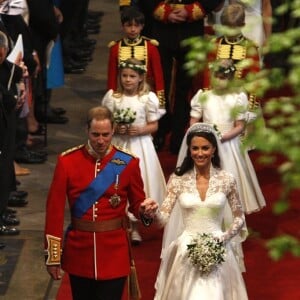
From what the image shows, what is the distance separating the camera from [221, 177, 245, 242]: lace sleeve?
8273 mm

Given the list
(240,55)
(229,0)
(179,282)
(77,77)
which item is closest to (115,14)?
(77,77)

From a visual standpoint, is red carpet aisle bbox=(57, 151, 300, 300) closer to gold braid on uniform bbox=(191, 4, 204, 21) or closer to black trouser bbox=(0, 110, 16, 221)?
black trouser bbox=(0, 110, 16, 221)

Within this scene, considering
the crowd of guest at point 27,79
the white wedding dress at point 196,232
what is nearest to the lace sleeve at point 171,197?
the white wedding dress at point 196,232

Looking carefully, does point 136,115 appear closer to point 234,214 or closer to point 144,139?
point 144,139

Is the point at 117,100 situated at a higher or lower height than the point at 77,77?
higher

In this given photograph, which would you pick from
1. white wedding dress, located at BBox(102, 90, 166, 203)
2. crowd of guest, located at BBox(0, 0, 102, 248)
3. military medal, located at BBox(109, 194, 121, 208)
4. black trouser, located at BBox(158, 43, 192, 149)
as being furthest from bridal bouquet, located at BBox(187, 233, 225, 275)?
black trouser, located at BBox(158, 43, 192, 149)

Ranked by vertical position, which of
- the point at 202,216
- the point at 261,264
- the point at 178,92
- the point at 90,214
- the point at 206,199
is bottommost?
the point at 261,264

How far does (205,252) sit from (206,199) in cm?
43

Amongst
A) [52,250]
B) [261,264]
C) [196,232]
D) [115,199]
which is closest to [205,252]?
[196,232]

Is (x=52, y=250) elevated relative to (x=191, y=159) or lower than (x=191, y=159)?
lower

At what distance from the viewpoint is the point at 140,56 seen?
1100 cm

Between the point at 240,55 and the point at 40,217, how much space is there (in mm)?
2280

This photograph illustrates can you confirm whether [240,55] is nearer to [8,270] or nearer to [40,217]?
[40,217]

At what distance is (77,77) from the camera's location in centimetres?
1553
